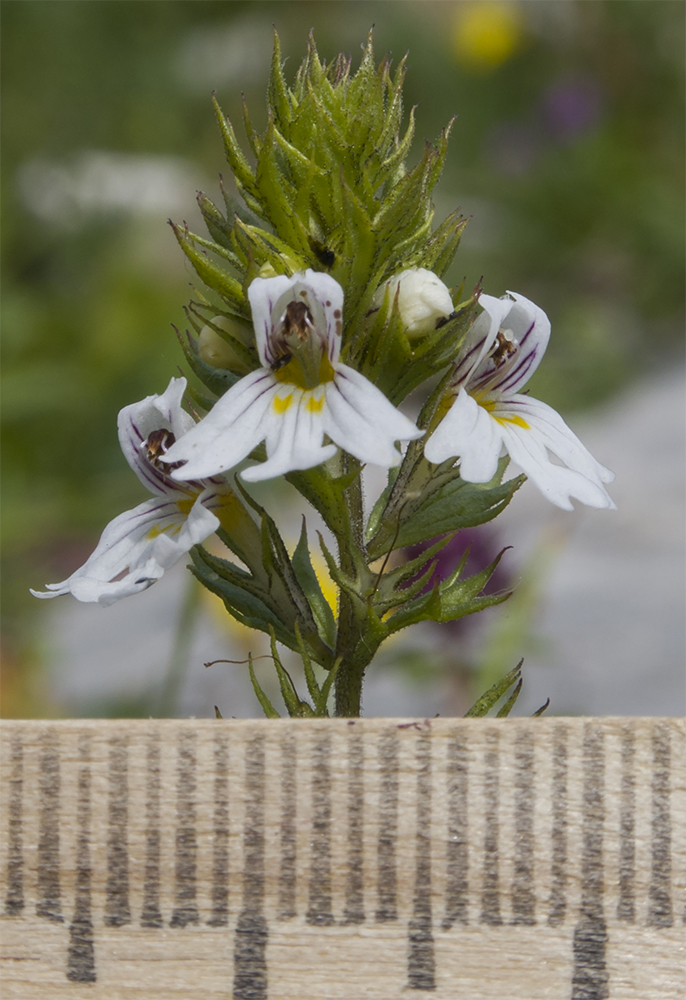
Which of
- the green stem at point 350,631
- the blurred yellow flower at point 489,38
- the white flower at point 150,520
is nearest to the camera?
the white flower at point 150,520

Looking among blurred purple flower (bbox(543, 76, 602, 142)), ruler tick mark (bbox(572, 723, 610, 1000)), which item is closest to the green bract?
ruler tick mark (bbox(572, 723, 610, 1000))

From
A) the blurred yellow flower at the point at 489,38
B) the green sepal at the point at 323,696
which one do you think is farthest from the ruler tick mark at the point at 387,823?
the blurred yellow flower at the point at 489,38

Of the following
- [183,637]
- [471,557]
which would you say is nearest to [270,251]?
[183,637]

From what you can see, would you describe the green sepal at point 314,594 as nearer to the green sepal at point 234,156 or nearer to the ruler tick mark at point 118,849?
the ruler tick mark at point 118,849

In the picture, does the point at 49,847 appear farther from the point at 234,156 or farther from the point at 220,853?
the point at 234,156

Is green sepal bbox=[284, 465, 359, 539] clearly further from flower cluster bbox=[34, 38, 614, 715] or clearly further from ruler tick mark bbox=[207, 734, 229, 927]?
ruler tick mark bbox=[207, 734, 229, 927]

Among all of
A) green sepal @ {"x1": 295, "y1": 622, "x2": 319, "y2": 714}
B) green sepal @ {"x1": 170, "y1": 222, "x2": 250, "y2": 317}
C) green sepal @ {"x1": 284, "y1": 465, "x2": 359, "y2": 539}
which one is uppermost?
green sepal @ {"x1": 170, "y1": 222, "x2": 250, "y2": 317}

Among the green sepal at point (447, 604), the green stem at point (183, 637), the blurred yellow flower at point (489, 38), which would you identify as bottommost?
the green sepal at point (447, 604)
